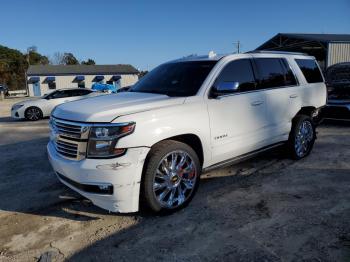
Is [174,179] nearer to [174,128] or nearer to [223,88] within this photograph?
[174,128]

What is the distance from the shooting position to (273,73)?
537cm

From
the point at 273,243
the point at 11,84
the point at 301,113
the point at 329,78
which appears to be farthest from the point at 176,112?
the point at 11,84

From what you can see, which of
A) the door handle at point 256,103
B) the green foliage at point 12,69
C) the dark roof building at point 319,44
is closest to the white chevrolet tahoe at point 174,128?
the door handle at point 256,103

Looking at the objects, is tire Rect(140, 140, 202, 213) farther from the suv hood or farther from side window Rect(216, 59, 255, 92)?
side window Rect(216, 59, 255, 92)

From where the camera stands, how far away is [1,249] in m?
3.38

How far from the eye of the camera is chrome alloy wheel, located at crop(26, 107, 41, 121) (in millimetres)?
14398

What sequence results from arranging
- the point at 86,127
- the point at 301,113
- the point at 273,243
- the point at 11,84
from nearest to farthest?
the point at 273,243, the point at 86,127, the point at 301,113, the point at 11,84

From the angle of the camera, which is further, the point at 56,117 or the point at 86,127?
the point at 56,117

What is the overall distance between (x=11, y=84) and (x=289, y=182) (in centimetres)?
6513

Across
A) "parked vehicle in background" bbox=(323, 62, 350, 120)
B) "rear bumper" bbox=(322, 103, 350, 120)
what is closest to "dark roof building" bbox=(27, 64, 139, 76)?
"parked vehicle in background" bbox=(323, 62, 350, 120)

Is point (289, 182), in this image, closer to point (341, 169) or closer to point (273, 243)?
point (341, 169)

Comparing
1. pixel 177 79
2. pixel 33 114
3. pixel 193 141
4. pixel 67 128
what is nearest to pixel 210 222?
pixel 193 141

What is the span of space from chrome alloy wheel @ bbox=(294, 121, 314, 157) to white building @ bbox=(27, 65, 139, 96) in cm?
4574

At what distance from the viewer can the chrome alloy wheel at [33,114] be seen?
1440cm
